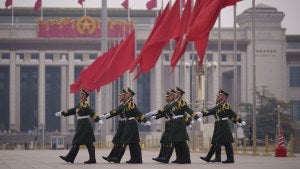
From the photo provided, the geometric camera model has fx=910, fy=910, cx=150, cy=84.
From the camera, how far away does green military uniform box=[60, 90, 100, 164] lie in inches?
895

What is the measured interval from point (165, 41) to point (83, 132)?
29.5ft

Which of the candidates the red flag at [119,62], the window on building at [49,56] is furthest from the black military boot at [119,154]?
the window on building at [49,56]

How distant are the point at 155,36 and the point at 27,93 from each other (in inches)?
3287

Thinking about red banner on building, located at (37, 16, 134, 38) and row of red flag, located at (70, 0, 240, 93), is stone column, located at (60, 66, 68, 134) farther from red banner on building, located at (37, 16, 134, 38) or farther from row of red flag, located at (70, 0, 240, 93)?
row of red flag, located at (70, 0, 240, 93)

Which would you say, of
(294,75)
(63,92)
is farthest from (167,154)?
(294,75)

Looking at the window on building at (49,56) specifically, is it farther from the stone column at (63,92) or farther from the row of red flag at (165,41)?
the row of red flag at (165,41)

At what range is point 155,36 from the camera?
31.3 m

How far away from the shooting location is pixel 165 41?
3114cm

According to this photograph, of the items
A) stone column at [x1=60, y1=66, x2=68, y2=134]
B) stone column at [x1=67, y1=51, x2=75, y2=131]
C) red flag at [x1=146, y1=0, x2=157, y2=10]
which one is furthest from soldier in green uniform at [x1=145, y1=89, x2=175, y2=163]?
stone column at [x1=60, y1=66, x2=68, y2=134]

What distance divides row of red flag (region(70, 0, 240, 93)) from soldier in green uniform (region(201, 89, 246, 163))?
213cm

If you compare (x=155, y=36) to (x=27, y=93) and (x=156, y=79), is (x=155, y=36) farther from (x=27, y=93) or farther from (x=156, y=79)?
(x=27, y=93)

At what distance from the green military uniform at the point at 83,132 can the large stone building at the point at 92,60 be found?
241 ft

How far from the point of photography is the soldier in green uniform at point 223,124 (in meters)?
22.9

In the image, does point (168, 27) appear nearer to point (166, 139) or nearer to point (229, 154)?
point (166, 139)
